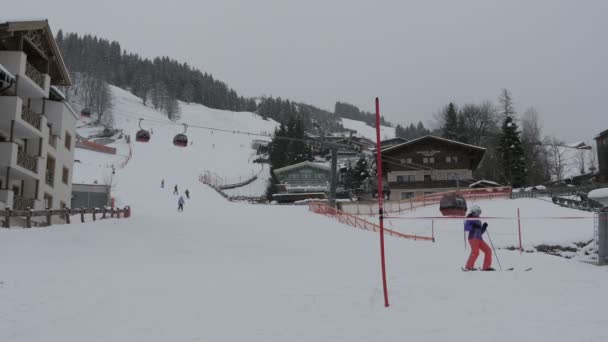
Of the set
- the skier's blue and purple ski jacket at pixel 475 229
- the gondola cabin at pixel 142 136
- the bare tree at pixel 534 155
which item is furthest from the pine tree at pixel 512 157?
the skier's blue and purple ski jacket at pixel 475 229

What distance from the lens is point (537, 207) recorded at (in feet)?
115

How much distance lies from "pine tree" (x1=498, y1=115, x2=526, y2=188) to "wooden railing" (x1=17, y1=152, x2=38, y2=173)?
49707 millimetres

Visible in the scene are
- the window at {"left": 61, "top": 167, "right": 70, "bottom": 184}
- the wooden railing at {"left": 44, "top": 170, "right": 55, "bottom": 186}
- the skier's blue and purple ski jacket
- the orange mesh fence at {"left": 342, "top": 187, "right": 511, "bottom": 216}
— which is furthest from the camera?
the orange mesh fence at {"left": 342, "top": 187, "right": 511, "bottom": 216}

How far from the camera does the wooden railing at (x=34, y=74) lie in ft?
78.7

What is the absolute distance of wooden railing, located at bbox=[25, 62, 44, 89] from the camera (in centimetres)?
2398

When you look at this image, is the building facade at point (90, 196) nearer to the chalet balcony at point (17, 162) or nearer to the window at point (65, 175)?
the window at point (65, 175)

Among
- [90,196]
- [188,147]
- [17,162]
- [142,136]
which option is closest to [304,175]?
[90,196]

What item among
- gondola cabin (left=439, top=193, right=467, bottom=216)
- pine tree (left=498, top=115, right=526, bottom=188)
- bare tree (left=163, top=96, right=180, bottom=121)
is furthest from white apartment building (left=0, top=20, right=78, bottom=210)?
bare tree (left=163, top=96, right=180, bottom=121)

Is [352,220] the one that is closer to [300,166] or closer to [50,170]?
[50,170]

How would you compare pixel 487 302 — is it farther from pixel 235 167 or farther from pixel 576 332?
pixel 235 167

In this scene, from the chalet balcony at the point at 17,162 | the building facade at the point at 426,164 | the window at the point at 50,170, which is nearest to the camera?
the chalet balcony at the point at 17,162

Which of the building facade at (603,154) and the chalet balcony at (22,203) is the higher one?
the building facade at (603,154)

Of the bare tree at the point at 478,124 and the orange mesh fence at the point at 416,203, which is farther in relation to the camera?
the bare tree at the point at 478,124

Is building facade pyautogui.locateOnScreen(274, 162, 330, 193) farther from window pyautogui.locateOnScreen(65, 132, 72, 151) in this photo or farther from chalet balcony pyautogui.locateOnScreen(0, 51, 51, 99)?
chalet balcony pyautogui.locateOnScreen(0, 51, 51, 99)
